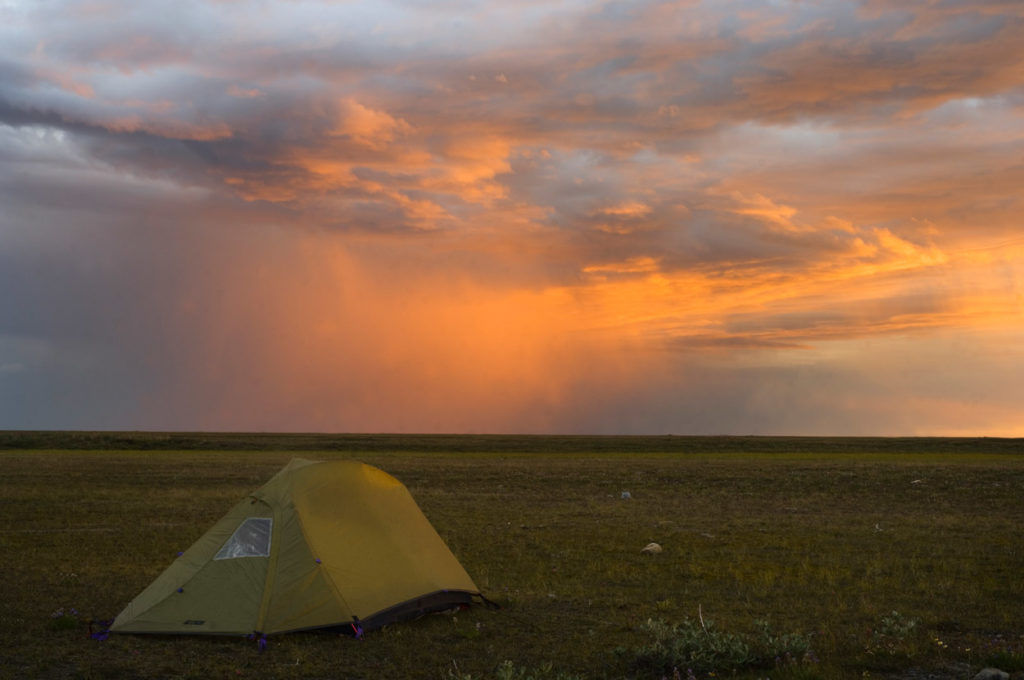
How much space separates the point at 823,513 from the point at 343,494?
72.5 feet

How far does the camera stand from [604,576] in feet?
61.2

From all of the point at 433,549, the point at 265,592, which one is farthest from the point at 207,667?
the point at 433,549

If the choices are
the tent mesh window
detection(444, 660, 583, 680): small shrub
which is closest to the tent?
the tent mesh window

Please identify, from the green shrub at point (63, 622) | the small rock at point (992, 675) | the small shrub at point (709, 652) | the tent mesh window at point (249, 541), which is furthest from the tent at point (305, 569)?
the small rock at point (992, 675)

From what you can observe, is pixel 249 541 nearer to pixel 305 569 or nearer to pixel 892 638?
pixel 305 569

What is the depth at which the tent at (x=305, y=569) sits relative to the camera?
13156mm

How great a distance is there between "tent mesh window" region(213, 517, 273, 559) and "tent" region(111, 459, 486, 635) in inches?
0.6

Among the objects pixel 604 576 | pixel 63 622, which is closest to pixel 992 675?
pixel 604 576

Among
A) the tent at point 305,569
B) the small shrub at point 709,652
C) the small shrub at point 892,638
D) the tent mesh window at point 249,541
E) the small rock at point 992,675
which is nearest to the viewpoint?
the small rock at point 992,675

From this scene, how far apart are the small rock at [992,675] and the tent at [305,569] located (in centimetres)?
784

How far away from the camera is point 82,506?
3322 cm

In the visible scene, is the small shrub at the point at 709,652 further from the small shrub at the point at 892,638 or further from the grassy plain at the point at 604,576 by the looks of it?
the small shrub at the point at 892,638

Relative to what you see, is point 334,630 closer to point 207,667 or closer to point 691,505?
point 207,667

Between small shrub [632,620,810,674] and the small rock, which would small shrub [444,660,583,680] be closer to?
small shrub [632,620,810,674]
